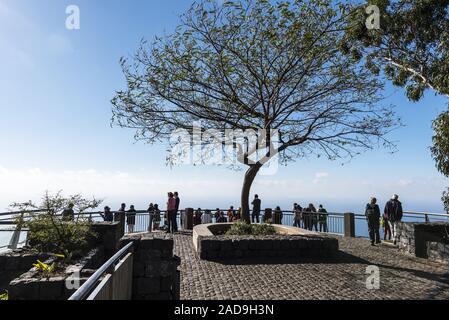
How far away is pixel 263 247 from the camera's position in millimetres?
11047

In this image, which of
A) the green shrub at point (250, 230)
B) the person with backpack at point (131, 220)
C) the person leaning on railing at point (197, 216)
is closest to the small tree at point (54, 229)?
the green shrub at point (250, 230)

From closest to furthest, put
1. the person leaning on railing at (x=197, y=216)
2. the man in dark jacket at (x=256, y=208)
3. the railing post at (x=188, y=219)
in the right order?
1. the railing post at (x=188, y=219)
2. the person leaning on railing at (x=197, y=216)
3. the man in dark jacket at (x=256, y=208)

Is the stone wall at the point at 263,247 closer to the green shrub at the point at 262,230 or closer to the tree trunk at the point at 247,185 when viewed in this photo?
the green shrub at the point at 262,230

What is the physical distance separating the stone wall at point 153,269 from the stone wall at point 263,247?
4.53m

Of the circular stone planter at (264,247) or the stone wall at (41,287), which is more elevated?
the stone wall at (41,287)

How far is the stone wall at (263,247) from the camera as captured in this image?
1080 cm

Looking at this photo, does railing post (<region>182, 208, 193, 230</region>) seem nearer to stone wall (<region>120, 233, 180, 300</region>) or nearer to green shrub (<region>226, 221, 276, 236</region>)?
green shrub (<region>226, 221, 276, 236</region>)

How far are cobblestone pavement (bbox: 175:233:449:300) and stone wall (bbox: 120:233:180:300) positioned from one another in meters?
0.94

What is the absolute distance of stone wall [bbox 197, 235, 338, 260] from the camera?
35.4 feet

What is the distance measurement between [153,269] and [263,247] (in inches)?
222

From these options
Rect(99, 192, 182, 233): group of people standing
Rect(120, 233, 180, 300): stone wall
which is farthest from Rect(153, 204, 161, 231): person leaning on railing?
Rect(120, 233, 180, 300): stone wall

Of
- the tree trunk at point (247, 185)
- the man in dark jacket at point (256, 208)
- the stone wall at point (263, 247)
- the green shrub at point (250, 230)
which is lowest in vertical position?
the stone wall at point (263, 247)

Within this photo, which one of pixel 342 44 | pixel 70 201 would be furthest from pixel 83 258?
pixel 342 44

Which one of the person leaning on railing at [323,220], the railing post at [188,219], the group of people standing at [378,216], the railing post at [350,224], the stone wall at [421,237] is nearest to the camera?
the stone wall at [421,237]
